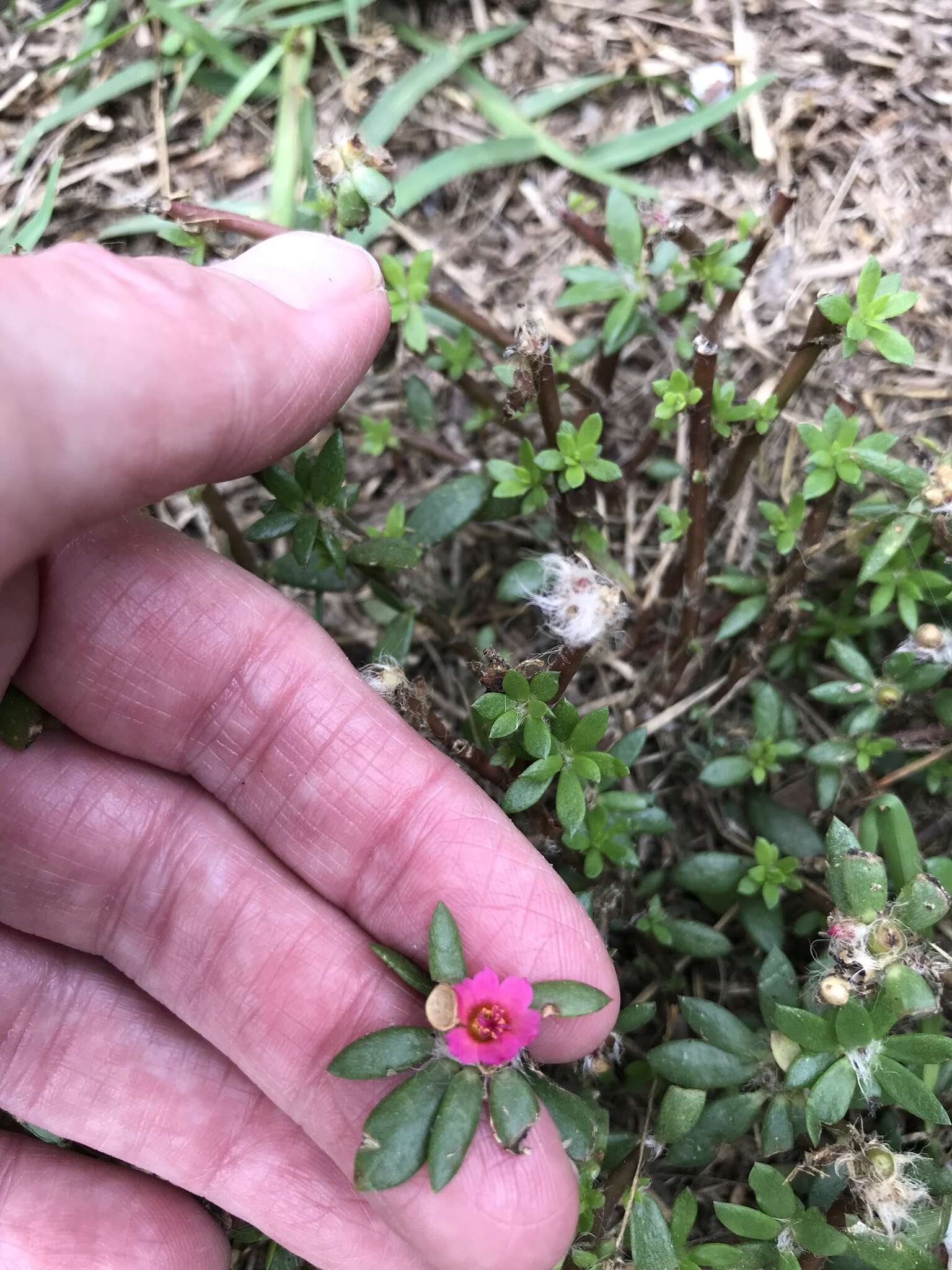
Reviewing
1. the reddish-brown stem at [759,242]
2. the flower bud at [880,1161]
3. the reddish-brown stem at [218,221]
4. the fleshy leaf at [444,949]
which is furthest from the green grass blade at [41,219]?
the flower bud at [880,1161]

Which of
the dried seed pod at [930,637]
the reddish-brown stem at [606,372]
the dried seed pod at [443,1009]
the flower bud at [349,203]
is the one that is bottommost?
the dried seed pod at [443,1009]

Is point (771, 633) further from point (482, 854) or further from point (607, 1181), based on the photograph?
point (607, 1181)

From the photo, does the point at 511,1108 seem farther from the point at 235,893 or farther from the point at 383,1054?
the point at 235,893

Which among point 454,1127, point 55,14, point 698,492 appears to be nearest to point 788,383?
point 698,492

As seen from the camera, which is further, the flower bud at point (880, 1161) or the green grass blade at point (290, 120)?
the green grass blade at point (290, 120)

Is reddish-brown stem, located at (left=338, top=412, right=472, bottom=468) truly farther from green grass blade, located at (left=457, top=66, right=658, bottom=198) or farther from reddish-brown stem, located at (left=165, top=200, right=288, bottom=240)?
green grass blade, located at (left=457, top=66, right=658, bottom=198)

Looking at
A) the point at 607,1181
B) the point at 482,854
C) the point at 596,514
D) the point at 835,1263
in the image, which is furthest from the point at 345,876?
the point at 835,1263

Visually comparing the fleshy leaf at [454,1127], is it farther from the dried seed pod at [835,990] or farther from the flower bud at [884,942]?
the flower bud at [884,942]
